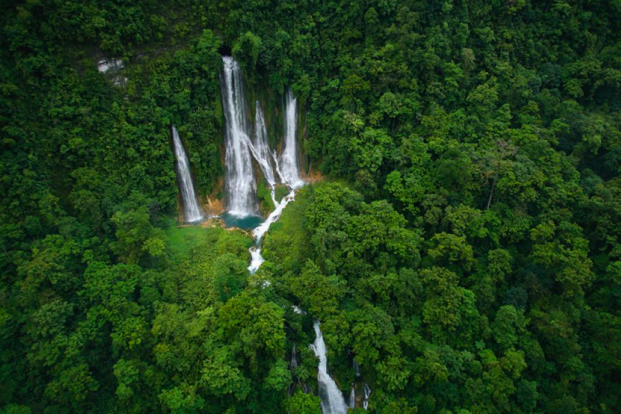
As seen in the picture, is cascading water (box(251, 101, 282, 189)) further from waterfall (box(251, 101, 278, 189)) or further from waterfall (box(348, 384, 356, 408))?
waterfall (box(348, 384, 356, 408))

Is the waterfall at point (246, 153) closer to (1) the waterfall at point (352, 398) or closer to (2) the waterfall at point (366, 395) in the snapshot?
(1) the waterfall at point (352, 398)

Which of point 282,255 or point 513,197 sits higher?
point 513,197

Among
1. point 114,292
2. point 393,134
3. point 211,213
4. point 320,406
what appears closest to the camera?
point 320,406

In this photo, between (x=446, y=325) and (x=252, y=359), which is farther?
(x=446, y=325)

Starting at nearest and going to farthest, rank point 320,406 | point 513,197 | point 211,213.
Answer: point 320,406 < point 513,197 < point 211,213

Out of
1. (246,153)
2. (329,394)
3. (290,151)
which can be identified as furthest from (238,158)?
(329,394)

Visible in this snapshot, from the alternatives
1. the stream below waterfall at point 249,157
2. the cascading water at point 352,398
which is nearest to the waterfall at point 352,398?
the cascading water at point 352,398

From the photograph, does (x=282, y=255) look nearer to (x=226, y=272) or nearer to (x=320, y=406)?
(x=226, y=272)

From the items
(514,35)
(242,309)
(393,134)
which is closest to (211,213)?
(242,309)
